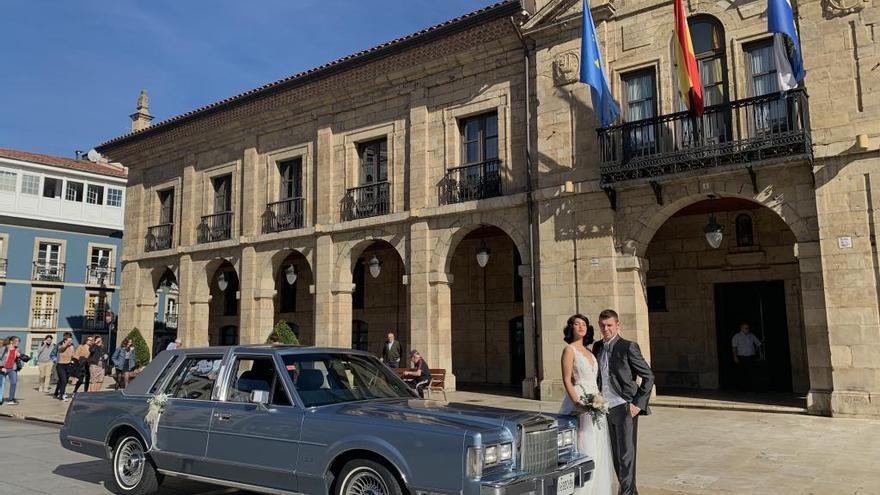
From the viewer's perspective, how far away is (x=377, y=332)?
2178 centimetres

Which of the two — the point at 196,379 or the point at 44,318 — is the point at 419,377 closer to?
the point at 196,379

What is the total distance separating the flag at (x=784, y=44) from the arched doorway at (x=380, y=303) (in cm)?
1237

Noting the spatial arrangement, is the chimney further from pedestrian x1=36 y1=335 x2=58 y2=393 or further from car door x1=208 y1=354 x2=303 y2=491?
car door x1=208 y1=354 x2=303 y2=491

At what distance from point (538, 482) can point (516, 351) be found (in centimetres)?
1449

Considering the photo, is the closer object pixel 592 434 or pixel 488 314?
pixel 592 434

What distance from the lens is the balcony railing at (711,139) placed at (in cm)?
1177

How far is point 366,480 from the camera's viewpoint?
16.7 ft

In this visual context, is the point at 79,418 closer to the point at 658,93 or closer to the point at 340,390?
the point at 340,390

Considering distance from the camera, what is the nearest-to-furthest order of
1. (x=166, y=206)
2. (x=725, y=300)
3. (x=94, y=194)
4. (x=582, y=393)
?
(x=582, y=393) → (x=725, y=300) → (x=166, y=206) → (x=94, y=194)

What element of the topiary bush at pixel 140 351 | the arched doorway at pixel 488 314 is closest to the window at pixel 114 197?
the topiary bush at pixel 140 351

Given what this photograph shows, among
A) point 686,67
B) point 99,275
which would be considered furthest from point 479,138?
point 99,275

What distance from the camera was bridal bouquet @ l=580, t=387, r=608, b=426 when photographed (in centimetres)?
578

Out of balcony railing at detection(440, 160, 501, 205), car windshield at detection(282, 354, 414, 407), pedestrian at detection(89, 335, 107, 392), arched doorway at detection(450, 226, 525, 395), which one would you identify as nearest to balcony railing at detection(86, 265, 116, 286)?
pedestrian at detection(89, 335, 107, 392)

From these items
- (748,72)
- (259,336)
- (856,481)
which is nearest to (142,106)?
(259,336)
